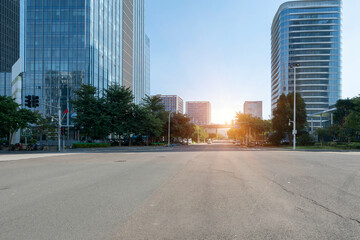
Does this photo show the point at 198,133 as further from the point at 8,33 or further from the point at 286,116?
the point at 8,33

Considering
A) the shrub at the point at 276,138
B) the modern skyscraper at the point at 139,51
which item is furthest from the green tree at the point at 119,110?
the modern skyscraper at the point at 139,51

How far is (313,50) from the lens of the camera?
110250 millimetres

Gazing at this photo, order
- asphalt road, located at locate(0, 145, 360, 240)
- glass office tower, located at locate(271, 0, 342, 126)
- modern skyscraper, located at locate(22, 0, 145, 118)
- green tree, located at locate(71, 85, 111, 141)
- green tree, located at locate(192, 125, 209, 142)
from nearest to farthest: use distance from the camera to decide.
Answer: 1. asphalt road, located at locate(0, 145, 360, 240)
2. green tree, located at locate(71, 85, 111, 141)
3. modern skyscraper, located at locate(22, 0, 145, 118)
4. green tree, located at locate(192, 125, 209, 142)
5. glass office tower, located at locate(271, 0, 342, 126)

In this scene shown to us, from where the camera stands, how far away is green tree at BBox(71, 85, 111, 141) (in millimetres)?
41188

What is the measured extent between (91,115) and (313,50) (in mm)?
109276

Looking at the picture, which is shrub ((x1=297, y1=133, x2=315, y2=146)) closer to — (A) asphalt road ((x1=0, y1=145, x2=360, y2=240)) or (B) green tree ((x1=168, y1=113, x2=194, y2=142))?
(B) green tree ((x1=168, y1=113, x2=194, y2=142))

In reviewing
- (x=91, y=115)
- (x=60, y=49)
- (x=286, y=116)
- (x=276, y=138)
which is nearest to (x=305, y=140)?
(x=286, y=116)

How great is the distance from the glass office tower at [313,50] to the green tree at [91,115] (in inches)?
3713

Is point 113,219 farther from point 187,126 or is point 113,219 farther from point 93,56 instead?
point 93,56

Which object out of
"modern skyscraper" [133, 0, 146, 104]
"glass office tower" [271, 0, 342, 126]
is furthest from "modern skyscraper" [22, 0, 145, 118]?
"glass office tower" [271, 0, 342, 126]

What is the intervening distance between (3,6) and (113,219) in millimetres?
126020

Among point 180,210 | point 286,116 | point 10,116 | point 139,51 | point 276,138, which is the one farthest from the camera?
point 139,51

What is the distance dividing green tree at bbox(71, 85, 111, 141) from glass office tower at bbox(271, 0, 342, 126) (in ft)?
309

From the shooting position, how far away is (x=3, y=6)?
96500mm
